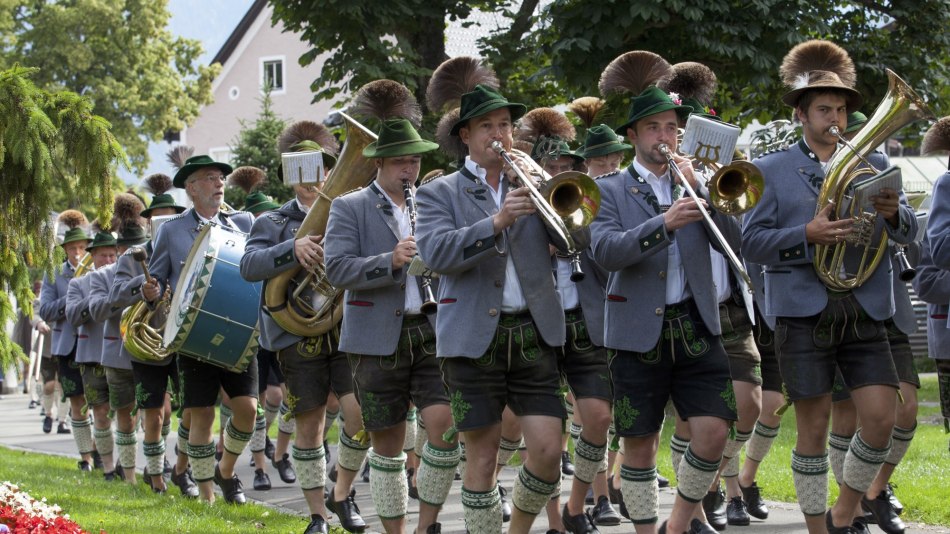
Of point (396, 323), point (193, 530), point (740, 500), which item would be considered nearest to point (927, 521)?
point (740, 500)

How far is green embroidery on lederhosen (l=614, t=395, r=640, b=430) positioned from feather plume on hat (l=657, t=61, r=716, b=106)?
1.98 m

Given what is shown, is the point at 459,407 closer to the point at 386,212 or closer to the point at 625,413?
the point at 625,413

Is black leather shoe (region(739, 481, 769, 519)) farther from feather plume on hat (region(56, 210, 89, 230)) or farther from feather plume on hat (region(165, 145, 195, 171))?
feather plume on hat (region(56, 210, 89, 230))

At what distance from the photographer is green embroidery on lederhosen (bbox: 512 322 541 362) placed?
6.42 metres

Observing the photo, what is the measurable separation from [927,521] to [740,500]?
3.57 ft

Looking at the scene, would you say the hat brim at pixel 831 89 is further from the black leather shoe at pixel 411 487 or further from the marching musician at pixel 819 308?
the black leather shoe at pixel 411 487

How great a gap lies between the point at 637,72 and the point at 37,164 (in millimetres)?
3253

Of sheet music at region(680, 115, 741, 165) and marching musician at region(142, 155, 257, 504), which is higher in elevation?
sheet music at region(680, 115, 741, 165)

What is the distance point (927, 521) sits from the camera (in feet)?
27.4

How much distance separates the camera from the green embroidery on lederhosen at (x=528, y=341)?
21.1 feet

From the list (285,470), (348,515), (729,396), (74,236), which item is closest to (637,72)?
(729,396)

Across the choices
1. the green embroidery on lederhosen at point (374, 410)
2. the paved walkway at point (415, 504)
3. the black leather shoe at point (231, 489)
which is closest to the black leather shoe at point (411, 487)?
the paved walkway at point (415, 504)

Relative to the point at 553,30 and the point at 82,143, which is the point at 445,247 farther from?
the point at 553,30

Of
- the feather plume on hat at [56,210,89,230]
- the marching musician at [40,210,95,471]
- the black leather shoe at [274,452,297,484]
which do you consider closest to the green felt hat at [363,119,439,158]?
the black leather shoe at [274,452,297,484]
